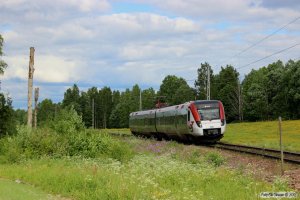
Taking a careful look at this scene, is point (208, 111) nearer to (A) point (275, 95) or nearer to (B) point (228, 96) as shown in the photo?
(A) point (275, 95)

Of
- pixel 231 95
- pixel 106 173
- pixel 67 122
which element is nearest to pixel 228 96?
pixel 231 95

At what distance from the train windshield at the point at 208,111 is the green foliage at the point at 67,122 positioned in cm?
1099

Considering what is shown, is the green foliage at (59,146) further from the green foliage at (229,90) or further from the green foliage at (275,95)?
the green foliage at (229,90)

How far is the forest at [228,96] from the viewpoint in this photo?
8812cm

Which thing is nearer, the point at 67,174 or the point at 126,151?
the point at 67,174

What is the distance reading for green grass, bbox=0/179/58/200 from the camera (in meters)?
11.9

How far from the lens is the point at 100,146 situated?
2269cm

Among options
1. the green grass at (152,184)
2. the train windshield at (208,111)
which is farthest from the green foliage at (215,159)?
the train windshield at (208,111)

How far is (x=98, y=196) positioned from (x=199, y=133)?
22.2 m

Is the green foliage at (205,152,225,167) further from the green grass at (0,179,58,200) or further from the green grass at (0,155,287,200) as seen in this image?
the green grass at (0,179,58,200)

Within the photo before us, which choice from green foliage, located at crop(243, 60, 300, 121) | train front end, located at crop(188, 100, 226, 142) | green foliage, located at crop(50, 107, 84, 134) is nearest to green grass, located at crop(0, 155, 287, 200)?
green foliage, located at crop(50, 107, 84, 134)

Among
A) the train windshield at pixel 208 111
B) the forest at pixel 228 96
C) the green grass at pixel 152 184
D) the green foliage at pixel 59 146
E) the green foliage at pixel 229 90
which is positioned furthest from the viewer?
the green foliage at pixel 229 90

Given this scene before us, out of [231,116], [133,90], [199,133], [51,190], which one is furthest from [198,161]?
[133,90]

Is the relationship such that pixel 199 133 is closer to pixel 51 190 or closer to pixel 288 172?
pixel 288 172
